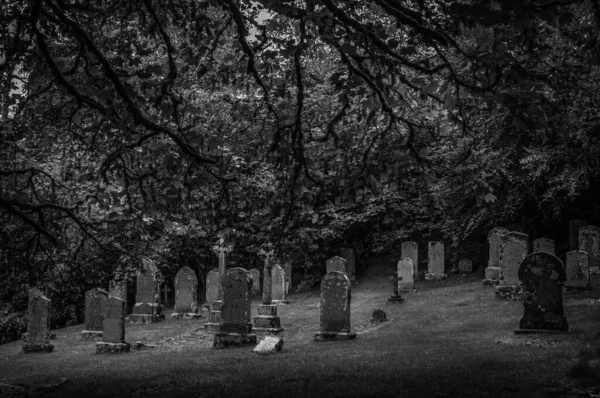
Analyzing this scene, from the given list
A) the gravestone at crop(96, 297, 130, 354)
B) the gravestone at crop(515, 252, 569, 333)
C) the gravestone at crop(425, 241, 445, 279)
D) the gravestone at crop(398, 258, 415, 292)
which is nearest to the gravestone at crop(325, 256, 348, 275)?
the gravestone at crop(398, 258, 415, 292)

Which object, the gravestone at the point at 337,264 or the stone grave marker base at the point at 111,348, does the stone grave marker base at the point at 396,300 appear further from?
the stone grave marker base at the point at 111,348

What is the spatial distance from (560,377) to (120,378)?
6.92 m

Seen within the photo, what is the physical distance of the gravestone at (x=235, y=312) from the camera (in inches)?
537

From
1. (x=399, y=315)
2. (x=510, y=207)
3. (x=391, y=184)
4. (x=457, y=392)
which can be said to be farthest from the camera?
(x=510, y=207)

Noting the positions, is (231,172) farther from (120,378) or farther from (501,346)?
(501,346)

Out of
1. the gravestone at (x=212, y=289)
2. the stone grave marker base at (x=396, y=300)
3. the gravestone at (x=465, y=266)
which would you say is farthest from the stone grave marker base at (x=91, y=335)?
the gravestone at (x=465, y=266)

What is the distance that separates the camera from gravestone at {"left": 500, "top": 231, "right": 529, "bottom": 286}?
617 inches

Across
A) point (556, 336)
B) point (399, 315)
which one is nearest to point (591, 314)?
point (556, 336)

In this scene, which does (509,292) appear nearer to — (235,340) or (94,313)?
(235,340)

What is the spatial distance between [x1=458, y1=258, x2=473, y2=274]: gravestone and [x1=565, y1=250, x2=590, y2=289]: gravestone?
869 cm

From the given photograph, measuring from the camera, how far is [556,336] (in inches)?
403

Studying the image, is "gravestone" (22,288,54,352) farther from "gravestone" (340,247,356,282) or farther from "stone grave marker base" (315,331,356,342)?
"gravestone" (340,247,356,282)

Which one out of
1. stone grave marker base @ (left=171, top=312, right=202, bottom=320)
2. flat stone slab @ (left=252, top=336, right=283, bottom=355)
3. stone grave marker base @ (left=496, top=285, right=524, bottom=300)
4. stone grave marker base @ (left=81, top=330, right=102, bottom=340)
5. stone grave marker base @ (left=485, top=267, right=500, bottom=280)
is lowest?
stone grave marker base @ (left=81, top=330, right=102, bottom=340)

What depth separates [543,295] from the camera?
10906 millimetres
